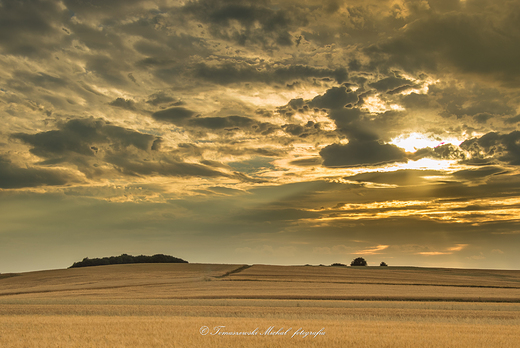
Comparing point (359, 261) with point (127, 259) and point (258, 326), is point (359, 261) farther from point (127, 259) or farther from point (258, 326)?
point (258, 326)

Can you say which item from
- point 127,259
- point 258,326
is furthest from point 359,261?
point 258,326

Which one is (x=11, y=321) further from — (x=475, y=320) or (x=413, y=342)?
(x=475, y=320)

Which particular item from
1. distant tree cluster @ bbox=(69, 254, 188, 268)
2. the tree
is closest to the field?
distant tree cluster @ bbox=(69, 254, 188, 268)

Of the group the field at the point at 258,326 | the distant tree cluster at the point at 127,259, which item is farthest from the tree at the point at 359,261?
the field at the point at 258,326

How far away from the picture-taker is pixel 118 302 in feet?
106

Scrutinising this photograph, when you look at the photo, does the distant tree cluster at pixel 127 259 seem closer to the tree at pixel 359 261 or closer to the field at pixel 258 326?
the tree at pixel 359 261

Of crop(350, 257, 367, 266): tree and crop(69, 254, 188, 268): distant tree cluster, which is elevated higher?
crop(69, 254, 188, 268): distant tree cluster

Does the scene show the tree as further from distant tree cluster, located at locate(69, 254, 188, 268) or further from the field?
the field

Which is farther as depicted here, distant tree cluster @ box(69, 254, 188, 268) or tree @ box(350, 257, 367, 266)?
tree @ box(350, 257, 367, 266)

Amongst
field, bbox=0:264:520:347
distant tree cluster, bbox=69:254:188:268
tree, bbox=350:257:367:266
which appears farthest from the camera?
tree, bbox=350:257:367:266

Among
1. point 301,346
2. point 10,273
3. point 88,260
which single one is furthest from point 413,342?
point 88,260

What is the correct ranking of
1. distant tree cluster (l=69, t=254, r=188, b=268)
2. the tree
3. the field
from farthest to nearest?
1. the tree
2. distant tree cluster (l=69, t=254, r=188, b=268)
3. the field

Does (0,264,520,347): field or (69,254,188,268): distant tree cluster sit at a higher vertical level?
(69,254,188,268): distant tree cluster

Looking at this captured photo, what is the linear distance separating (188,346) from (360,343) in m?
6.67
